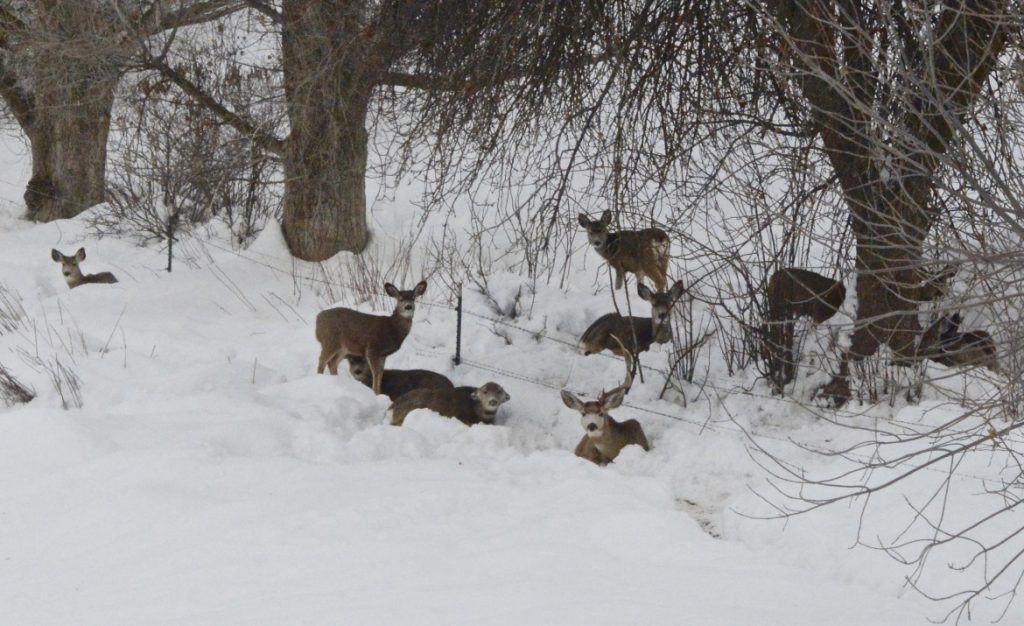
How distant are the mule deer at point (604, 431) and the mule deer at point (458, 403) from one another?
61cm

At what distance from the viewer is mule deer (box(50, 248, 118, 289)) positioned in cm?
1318

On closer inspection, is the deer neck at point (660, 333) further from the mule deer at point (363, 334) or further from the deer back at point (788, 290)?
the mule deer at point (363, 334)

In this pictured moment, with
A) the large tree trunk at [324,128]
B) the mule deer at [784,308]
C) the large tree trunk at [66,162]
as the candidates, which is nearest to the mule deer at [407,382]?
the large tree trunk at [324,128]

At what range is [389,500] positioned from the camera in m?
6.31

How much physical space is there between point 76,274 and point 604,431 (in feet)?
28.2

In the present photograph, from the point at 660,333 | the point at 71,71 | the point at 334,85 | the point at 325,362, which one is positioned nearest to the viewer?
the point at 334,85

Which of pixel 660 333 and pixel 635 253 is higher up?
pixel 635 253

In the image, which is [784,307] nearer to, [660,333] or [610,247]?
[660,333]

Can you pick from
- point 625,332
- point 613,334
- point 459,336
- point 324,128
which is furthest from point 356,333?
point 324,128

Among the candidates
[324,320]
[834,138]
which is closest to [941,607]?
[834,138]

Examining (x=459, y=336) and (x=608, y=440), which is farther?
(x=459, y=336)

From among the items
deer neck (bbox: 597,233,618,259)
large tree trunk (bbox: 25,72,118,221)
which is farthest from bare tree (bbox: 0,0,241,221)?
deer neck (bbox: 597,233,618,259)

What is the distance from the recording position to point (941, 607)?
4957 millimetres

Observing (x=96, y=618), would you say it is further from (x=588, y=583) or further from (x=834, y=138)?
(x=834, y=138)
